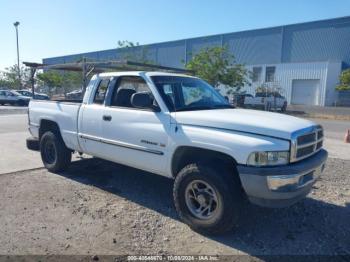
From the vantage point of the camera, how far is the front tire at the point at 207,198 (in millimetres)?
3719

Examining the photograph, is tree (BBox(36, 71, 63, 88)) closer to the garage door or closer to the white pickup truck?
the white pickup truck

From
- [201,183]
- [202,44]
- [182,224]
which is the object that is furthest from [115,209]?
[202,44]

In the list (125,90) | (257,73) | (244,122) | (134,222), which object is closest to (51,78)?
(257,73)

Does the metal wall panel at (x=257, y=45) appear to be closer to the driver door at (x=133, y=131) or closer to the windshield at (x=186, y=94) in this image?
the windshield at (x=186, y=94)

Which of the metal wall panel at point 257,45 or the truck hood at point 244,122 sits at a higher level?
the metal wall panel at point 257,45

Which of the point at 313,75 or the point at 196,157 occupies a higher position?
the point at 313,75

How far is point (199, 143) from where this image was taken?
384 centimetres

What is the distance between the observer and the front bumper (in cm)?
339

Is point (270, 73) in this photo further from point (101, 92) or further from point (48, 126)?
point (101, 92)

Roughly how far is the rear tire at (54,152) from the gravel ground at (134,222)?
1.09 feet

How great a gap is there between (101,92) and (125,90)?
0.53 meters

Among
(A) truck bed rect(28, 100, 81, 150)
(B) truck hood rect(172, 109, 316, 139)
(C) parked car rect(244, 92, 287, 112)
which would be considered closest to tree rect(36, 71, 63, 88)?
(C) parked car rect(244, 92, 287, 112)

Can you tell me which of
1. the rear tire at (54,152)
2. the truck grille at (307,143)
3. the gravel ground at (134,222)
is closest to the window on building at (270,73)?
the gravel ground at (134,222)

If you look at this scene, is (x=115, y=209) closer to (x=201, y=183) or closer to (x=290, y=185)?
(x=201, y=183)
